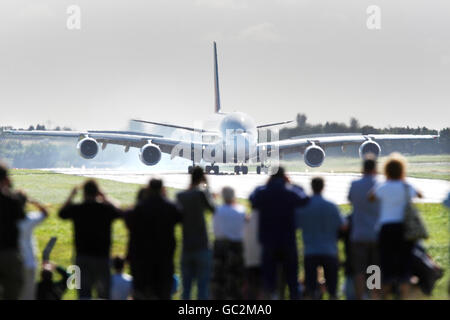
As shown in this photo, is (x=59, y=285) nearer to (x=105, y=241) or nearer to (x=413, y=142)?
(x=105, y=241)

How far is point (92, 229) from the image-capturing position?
880 centimetres

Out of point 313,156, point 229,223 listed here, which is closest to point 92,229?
point 229,223

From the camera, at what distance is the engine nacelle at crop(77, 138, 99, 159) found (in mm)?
43781

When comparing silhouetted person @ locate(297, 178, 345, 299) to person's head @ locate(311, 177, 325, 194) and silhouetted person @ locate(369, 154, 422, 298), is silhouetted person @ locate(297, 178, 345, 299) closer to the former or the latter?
person's head @ locate(311, 177, 325, 194)

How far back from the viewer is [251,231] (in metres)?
9.54

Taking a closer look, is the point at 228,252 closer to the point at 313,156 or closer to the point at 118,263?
the point at 118,263

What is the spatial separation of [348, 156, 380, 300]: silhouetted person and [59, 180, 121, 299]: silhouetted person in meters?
3.03

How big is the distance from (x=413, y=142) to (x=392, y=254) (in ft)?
190

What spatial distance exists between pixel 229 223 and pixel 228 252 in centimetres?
37

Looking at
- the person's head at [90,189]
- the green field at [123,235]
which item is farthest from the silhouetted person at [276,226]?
the green field at [123,235]
